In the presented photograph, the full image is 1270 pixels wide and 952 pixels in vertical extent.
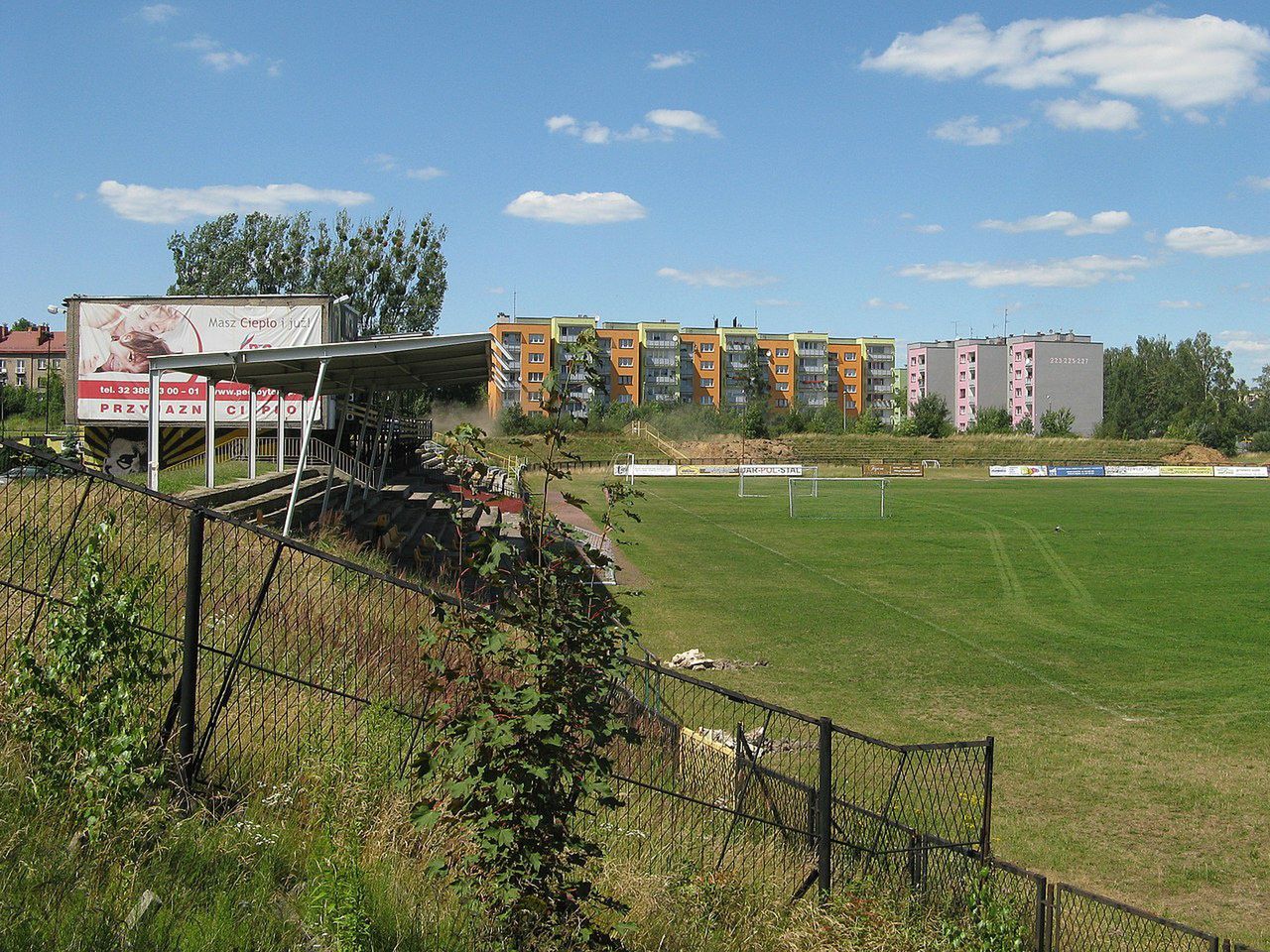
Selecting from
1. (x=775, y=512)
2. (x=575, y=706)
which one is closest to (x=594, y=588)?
(x=575, y=706)

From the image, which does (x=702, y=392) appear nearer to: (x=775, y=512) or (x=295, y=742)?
(x=775, y=512)

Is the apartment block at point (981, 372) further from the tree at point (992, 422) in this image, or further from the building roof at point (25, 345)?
the building roof at point (25, 345)

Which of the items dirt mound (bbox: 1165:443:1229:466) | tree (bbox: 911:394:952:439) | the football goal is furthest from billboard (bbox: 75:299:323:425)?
tree (bbox: 911:394:952:439)

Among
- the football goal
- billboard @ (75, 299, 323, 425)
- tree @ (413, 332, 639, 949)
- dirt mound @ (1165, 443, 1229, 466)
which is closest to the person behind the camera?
tree @ (413, 332, 639, 949)

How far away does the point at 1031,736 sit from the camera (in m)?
13.5

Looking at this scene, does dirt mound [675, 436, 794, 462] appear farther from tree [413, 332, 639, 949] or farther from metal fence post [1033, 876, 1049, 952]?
tree [413, 332, 639, 949]

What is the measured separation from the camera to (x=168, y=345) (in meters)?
27.8

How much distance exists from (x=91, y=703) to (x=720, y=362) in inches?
5052

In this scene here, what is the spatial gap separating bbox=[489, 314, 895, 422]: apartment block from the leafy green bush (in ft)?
369

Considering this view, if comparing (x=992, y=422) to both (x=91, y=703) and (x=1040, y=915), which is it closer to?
(x=1040, y=915)

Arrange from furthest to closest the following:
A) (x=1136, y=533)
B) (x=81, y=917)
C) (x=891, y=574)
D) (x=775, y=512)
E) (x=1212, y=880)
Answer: (x=775, y=512)
(x=1136, y=533)
(x=891, y=574)
(x=1212, y=880)
(x=81, y=917)

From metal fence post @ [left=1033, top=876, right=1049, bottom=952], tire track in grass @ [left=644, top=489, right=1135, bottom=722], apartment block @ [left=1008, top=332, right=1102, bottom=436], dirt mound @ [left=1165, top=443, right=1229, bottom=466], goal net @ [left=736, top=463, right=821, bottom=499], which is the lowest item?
tire track in grass @ [left=644, top=489, right=1135, bottom=722]

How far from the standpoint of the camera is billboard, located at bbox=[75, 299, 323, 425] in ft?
89.8

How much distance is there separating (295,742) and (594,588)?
2.55 m
